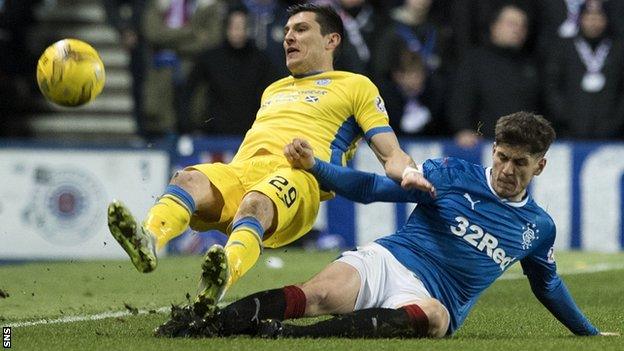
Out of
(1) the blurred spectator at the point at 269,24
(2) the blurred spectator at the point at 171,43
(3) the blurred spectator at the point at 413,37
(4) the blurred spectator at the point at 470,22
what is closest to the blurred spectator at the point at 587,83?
(4) the blurred spectator at the point at 470,22

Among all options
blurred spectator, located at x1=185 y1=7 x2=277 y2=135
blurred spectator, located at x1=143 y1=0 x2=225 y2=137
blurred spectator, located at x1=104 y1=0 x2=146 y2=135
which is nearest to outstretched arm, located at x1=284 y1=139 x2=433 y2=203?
blurred spectator, located at x1=185 y1=7 x2=277 y2=135

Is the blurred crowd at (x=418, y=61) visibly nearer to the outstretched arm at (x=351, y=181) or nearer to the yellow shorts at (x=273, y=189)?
the yellow shorts at (x=273, y=189)

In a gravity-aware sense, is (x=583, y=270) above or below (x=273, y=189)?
below

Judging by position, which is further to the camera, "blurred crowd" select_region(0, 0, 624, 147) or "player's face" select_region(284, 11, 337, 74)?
"blurred crowd" select_region(0, 0, 624, 147)

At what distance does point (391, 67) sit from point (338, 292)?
815 cm

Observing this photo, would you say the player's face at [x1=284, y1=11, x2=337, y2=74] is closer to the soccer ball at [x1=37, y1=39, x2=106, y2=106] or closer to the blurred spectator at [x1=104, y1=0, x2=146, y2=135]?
the soccer ball at [x1=37, y1=39, x2=106, y2=106]

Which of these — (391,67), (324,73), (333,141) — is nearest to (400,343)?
(333,141)

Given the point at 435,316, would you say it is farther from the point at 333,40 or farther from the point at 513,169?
the point at 333,40

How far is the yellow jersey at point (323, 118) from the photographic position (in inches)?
318

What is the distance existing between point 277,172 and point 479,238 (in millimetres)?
1165

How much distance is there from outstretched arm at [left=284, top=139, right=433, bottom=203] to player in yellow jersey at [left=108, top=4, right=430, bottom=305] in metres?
0.16

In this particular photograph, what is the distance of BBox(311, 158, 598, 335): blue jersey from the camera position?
738 cm

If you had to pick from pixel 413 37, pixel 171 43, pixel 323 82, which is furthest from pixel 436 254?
pixel 171 43

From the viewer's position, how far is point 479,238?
7391 millimetres
